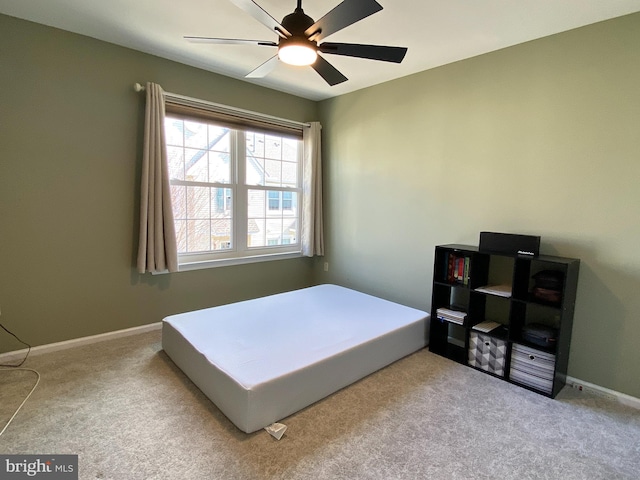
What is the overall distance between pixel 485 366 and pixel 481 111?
2.11 metres

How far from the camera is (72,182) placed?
105 inches

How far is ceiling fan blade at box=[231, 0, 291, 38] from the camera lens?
1.55 metres

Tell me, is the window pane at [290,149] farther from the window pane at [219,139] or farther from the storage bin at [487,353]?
the storage bin at [487,353]

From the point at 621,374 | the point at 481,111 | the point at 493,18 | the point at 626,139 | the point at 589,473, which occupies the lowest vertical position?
the point at 589,473

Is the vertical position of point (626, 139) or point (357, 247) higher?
point (626, 139)

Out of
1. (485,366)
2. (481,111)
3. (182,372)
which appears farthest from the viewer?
(481,111)

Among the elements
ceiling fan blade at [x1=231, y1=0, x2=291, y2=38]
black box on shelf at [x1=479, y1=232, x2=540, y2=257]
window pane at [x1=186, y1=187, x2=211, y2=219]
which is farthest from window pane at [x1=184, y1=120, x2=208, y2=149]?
black box on shelf at [x1=479, y1=232, x2=540, y2=257]

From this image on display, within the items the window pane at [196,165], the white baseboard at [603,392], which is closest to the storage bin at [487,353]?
the white baseboard at [603,392]

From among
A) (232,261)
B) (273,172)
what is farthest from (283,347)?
(273,172)

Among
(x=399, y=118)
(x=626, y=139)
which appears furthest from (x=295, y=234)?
(x=626, y=139)

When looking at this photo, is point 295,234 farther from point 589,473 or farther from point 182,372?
point 589,473

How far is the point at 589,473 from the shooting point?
1.58 m

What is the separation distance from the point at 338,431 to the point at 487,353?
141 centimetres

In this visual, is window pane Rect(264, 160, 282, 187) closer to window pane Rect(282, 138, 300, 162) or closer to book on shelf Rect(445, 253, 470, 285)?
window pane Rect(282, 138, 300, 162)
